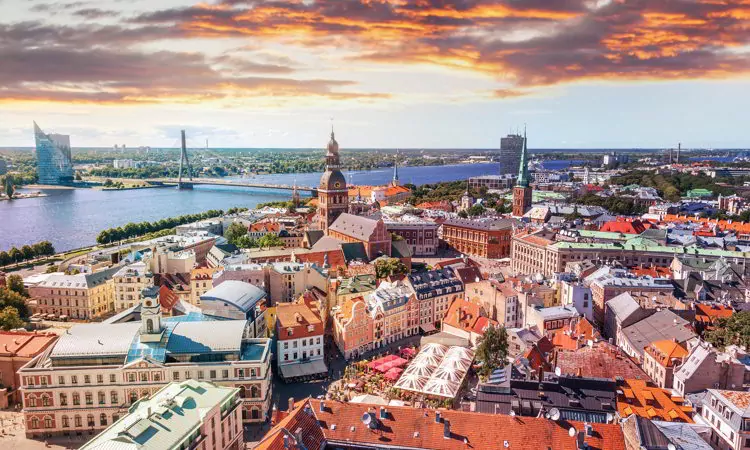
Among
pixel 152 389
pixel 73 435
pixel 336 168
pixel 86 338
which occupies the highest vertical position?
pixel 336 168

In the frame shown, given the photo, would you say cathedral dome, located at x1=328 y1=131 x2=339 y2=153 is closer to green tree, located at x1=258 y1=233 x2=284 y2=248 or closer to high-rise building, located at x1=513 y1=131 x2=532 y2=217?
green tree, located at x1=258 y1=233 x2=284 y2=248

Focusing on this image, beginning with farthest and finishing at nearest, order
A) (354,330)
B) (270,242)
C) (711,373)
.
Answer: (270,242)
(354,330)
(711,373)

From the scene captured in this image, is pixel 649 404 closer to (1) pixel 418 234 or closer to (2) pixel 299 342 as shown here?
(2) pixel 299 342

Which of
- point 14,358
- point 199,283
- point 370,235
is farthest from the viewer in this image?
point 370,235

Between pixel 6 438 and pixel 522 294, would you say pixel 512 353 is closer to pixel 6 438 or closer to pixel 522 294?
pixel 522 294

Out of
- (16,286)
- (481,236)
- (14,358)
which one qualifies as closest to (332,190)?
(481,236)

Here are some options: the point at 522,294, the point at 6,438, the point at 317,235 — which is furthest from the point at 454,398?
the point at 317,235
